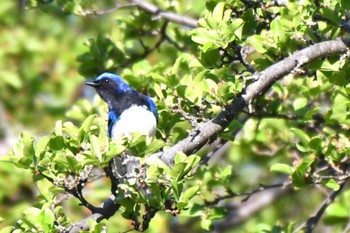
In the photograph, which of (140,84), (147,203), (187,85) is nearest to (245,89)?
(187,85)

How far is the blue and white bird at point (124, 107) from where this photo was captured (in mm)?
5258

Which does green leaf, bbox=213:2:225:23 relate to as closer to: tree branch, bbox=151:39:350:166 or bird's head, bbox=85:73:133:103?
tree branch, bbox=151:39:350:166

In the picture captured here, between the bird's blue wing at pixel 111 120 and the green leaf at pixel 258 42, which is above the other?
the green leaf at pixel 258 42

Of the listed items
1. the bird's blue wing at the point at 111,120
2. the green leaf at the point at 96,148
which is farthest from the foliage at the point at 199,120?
the bird's blue wing at the point at 111,120

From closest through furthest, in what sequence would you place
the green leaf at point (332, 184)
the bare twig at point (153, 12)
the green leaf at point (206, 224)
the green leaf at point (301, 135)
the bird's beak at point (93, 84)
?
the green leaf at point (332, 184), the green leaf at point (301, 135), the green leaf at point (206, 224), the bare twig at point (153, 12), the bird's beak at point (93, 84)

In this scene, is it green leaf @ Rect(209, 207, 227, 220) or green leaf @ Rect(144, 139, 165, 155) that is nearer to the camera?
green leaf @ Rect(144, 139, 165, 155)

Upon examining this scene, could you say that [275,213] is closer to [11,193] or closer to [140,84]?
[11,193]

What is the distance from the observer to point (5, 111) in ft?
33.0

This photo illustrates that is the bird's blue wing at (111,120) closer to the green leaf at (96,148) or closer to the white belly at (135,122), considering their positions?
the white belly at (135,122)

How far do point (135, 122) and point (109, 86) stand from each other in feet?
2.76

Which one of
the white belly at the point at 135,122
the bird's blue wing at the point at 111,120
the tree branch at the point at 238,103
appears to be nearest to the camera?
the tree branch at the point at 238,103

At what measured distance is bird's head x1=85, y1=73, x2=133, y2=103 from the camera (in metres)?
6.08

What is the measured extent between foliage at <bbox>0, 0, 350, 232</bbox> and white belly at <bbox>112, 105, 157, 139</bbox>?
0.10 meters

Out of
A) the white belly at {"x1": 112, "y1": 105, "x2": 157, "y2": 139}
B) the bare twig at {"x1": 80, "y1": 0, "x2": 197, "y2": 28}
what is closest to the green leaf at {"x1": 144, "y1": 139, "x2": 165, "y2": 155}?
the white belly at {"x1": 112, "y1": 105, "x2": 157, "y2": 139}
